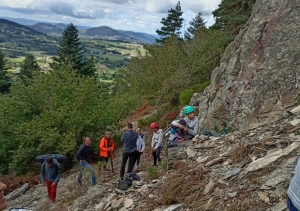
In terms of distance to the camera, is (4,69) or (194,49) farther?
(4,69)

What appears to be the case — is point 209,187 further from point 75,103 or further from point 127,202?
point 75,103

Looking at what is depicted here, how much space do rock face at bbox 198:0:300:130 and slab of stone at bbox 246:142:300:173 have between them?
357 cm

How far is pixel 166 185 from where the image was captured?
721cm

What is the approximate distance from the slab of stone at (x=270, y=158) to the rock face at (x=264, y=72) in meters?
3.57

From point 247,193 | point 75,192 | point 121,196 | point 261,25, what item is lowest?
point 75,192

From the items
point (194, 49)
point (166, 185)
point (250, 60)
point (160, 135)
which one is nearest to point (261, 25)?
point (250, 60)

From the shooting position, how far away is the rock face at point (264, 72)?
1102 centimetres

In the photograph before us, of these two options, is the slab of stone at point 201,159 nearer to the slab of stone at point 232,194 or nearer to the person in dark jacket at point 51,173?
the slab of stone at point 232,194

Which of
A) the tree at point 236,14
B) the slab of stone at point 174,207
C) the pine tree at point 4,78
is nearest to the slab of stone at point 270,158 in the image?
the slab of stone at point 174,207

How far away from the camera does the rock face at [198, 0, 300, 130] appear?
11023 mm

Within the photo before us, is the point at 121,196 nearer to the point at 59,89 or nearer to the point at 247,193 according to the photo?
the point at 247,193

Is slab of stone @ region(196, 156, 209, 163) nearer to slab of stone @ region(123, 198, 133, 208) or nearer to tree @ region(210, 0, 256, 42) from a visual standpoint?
slab of stone @ region(123, 198, 133, 208)

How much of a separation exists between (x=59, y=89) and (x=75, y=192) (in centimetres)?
1091

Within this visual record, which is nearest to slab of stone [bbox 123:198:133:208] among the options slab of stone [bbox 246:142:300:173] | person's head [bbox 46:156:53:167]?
slab of stone [bbox 246:142:300:173]
